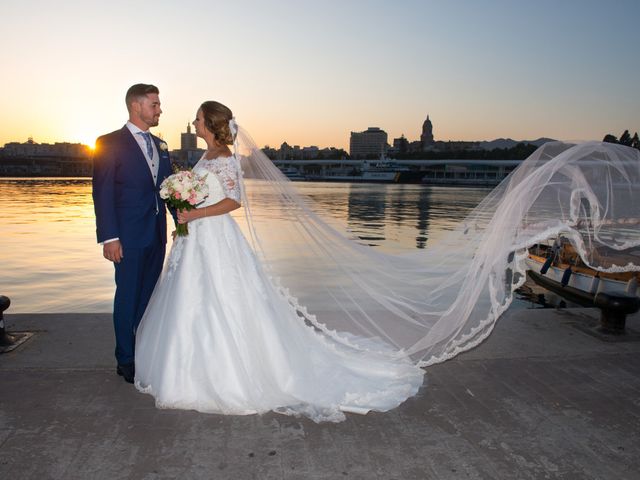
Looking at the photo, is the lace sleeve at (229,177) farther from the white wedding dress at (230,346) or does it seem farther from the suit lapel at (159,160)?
the suit lapel at (159,160)

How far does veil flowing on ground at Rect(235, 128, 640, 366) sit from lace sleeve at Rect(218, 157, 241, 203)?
333 millimetres

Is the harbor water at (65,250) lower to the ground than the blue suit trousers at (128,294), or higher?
lower

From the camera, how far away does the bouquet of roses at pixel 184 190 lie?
3887 mm

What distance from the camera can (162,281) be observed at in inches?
168

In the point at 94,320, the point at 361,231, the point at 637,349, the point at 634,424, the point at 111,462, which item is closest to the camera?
the point at 111,462

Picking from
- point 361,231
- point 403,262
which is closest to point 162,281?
point 403,262

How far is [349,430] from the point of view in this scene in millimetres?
3541

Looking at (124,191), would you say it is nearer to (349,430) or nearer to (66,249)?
(349,430)

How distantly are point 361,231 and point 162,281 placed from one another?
2044 centimetres

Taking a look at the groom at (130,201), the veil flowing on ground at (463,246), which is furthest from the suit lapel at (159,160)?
the veil flowing on ground at (463,246)

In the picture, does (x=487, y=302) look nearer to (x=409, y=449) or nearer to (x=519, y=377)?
(x=519, y=377)

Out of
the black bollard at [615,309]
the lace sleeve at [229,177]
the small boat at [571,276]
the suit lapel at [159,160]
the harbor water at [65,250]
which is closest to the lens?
the lace sleeve at [229,177]

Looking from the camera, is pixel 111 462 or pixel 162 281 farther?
pixel 162 281

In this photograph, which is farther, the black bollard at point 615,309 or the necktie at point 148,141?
the black bollard at point 615,309
